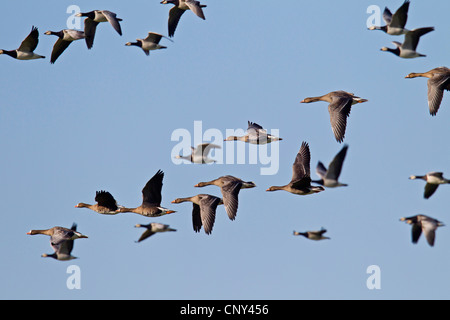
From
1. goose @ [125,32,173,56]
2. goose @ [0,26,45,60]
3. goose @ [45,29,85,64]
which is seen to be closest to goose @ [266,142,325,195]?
goose @ [125,32,173,56]

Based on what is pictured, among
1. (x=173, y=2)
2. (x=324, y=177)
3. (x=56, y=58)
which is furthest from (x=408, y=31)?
(x=56, y=58)

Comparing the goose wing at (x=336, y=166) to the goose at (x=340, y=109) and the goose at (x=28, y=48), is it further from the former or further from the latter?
the goose at (x=28, y=48)

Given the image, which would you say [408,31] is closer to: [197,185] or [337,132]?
[337,132]

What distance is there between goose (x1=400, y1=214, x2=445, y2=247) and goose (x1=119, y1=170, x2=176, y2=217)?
787 centimetres

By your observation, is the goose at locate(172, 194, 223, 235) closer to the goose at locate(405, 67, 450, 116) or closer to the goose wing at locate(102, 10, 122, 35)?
the goose wing at locate(102, 10, 122, 35)

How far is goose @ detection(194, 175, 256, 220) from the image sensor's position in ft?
92.9

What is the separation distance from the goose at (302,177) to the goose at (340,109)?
1.93m

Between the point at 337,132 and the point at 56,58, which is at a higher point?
the point at 56,58

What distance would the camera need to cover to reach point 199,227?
31.3 meters

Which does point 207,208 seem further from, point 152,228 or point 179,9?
point 179,9

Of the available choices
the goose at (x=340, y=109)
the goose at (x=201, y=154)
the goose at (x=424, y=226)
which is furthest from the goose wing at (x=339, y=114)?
the goose at (x=201, y=154)

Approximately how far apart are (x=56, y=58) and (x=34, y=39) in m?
1.66

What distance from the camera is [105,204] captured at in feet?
103

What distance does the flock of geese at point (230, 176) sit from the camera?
1090 inches
